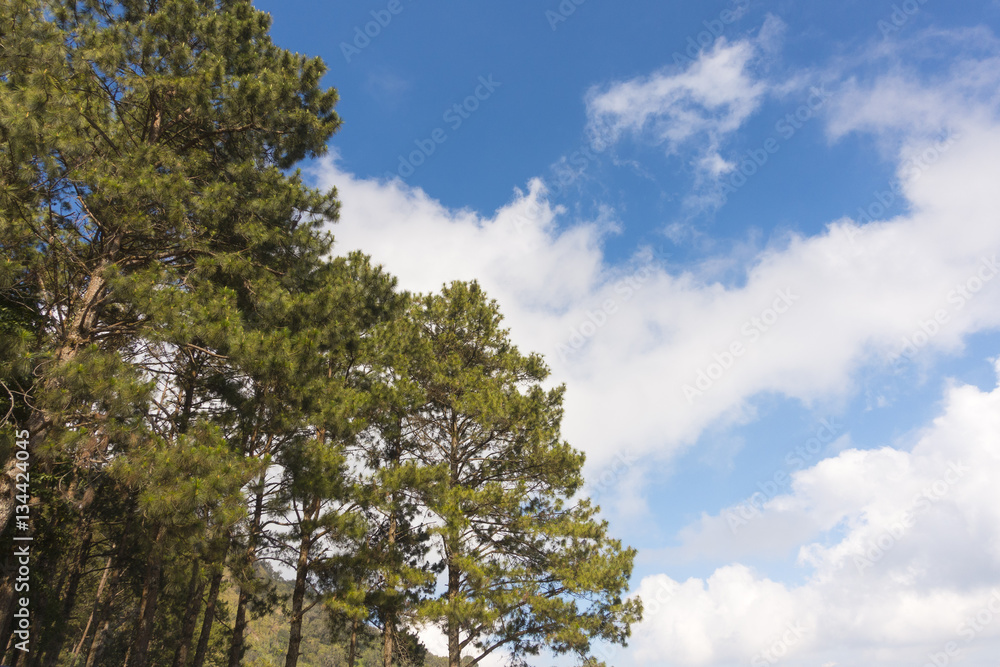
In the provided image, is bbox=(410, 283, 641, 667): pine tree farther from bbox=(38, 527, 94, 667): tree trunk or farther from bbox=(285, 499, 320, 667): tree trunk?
bbox=(38, 527, 94, 667): tree trunk

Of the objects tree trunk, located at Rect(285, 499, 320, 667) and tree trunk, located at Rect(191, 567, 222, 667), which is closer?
tree trunk, located at Rect(285, 499, 320, 667)

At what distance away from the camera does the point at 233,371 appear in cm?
1111

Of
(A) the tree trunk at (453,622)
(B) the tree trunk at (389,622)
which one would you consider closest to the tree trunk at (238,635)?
(B) the tree trunk at (389,622)

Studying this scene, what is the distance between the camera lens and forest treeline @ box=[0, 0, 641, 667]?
773 cm

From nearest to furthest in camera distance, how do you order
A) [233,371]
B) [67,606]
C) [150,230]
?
[150,230] → [233,371] → [67,606]

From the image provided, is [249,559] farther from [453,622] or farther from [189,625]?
[453,622]

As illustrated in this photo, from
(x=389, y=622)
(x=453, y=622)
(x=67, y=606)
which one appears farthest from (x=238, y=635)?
(x=67, y=606)

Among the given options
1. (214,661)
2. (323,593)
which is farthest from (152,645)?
(323,593)

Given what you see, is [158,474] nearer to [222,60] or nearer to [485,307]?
[222,60]

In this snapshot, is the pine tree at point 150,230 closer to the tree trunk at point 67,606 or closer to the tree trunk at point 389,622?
the tree trunk at point 389,622

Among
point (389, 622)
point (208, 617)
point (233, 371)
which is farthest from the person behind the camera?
point (208, 617)

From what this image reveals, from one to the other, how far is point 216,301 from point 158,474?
106 inches

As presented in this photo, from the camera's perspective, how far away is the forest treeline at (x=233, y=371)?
7727 mm

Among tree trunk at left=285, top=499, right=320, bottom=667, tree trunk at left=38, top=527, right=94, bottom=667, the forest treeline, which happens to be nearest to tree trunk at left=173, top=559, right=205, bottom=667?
the forest treeline
